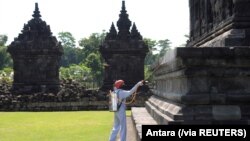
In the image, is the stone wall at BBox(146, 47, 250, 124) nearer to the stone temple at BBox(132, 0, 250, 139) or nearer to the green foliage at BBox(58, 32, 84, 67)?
the stone temple at BBox(132, 0, 250, 139)

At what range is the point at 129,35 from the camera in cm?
2925

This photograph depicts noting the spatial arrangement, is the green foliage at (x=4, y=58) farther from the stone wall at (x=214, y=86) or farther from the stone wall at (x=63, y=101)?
the stone wall at (x=214, y=86)

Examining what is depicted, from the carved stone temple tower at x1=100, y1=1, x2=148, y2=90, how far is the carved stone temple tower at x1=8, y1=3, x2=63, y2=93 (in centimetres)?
352

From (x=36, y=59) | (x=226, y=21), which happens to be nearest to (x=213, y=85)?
(x=226, y=21)

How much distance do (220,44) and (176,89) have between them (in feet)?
3.51

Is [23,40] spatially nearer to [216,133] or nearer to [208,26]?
[208,26]

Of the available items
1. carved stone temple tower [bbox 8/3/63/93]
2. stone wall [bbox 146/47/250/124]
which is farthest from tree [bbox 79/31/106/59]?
stone wall [bbox 146/47/250/124]

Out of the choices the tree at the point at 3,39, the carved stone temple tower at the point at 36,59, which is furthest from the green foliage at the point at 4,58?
the carved stone temple tower at the point at 36,59

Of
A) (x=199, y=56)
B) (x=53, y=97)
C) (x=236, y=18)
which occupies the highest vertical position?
(x=236, y=18)

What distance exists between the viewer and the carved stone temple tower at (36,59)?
96.2 feet

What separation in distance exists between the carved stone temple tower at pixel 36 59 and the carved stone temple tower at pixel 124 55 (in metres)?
3.52

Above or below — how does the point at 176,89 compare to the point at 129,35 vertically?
below

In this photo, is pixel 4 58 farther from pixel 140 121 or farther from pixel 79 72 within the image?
pixel 140 121

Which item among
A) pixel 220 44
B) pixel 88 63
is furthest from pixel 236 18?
pixel 88 63
